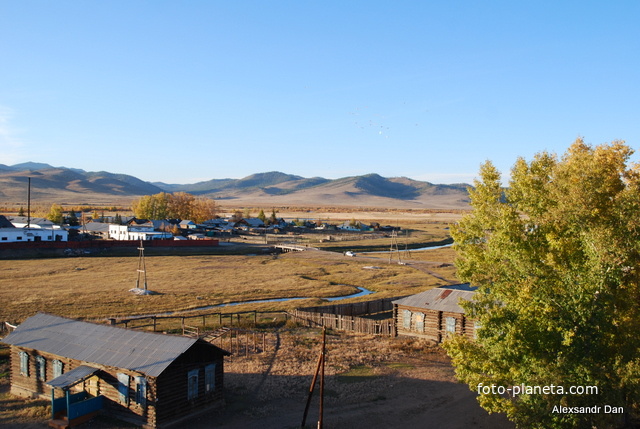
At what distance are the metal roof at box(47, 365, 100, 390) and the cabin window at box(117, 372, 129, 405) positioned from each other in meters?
1.33

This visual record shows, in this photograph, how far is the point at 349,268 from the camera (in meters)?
77.4

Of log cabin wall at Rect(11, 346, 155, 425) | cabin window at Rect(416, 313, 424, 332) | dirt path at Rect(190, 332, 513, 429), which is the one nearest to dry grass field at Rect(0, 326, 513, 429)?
dirt path at Rect(190, 332, 513, 429)

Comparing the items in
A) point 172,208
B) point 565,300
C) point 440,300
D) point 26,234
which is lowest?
point 440,300

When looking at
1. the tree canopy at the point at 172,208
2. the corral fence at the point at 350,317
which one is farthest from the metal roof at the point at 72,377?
the tree canopy at the point at 172,208

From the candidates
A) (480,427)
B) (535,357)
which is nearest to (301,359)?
(480,427)

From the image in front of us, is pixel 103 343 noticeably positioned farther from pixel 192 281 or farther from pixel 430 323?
pixel 192 281

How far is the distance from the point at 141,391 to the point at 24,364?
8234 millimetres

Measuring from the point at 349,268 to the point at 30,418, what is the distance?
187 feet

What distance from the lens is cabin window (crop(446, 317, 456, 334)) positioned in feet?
119

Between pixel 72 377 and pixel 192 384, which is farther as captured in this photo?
pixel 192 384

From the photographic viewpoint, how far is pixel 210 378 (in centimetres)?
2492

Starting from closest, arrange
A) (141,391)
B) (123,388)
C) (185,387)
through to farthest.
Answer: (141,391) < (123,388) < (185,387)

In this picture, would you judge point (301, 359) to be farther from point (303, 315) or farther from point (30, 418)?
point (30, 418)

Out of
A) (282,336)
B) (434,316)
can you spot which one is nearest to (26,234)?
(282,336)
